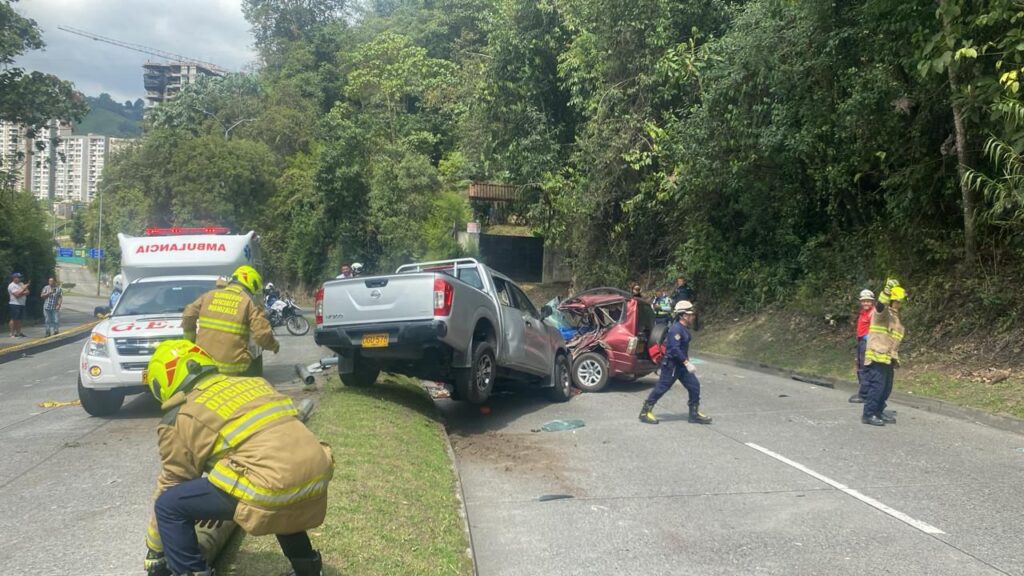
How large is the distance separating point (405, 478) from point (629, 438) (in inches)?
144

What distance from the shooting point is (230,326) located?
8484mm

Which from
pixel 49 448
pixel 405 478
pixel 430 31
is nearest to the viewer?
pixel 405 478

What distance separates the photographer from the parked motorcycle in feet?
77.6

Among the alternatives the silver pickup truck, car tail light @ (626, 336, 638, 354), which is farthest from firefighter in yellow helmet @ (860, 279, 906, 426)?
the silver pickup truck

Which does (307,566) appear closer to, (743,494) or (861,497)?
(743,494)

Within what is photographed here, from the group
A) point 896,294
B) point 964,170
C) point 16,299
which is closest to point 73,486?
point 896,294

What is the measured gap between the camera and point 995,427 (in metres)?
10.9

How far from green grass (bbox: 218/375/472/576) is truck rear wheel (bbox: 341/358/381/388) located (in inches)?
38.5

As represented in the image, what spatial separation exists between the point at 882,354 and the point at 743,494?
4379mm

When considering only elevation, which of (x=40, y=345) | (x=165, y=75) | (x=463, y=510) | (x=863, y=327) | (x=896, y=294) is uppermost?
(x=165, y=75)

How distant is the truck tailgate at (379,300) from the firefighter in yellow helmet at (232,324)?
1844mm

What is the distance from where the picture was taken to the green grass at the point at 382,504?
5.18 meters

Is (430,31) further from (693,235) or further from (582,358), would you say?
(582,358)

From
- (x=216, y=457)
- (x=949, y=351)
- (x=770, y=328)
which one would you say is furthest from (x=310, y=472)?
(x=770, y=328)
